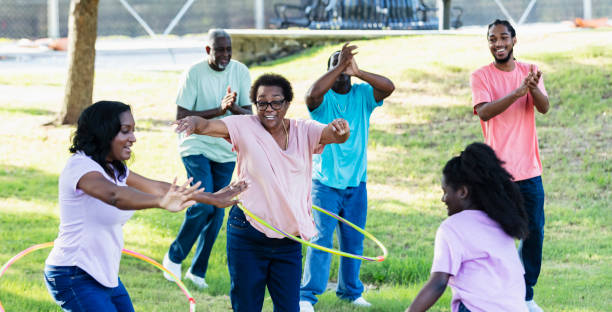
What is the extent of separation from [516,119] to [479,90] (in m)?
0.37

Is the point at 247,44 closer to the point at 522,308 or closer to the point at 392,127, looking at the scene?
the point at 392,127

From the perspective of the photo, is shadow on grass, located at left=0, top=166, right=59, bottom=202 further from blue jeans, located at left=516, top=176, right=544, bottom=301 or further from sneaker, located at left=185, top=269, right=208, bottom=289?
blue jeans, located at left=516, top=176, right=544, bottom=301

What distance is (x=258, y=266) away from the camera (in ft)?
17.8

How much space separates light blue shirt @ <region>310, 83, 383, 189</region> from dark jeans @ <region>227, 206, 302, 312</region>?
1.46 m

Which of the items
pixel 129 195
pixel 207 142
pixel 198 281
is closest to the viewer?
pixel 129 195

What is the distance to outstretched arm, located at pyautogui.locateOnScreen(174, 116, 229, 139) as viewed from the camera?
208 inches

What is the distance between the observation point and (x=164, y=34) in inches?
1029

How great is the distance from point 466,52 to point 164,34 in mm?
12261

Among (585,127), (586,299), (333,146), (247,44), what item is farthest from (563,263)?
(247,44)

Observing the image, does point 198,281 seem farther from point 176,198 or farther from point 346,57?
point 176,198

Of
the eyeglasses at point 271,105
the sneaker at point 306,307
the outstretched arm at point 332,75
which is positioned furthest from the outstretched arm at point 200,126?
the sneaker at point 306,307

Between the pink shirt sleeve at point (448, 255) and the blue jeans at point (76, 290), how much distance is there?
1.83 metres

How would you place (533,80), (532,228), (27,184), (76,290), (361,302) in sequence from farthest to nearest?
(27,184) < (361,302) < (532,228) < (533,80) < (76,290)

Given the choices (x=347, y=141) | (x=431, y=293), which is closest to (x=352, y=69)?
(x=347, y=141)
